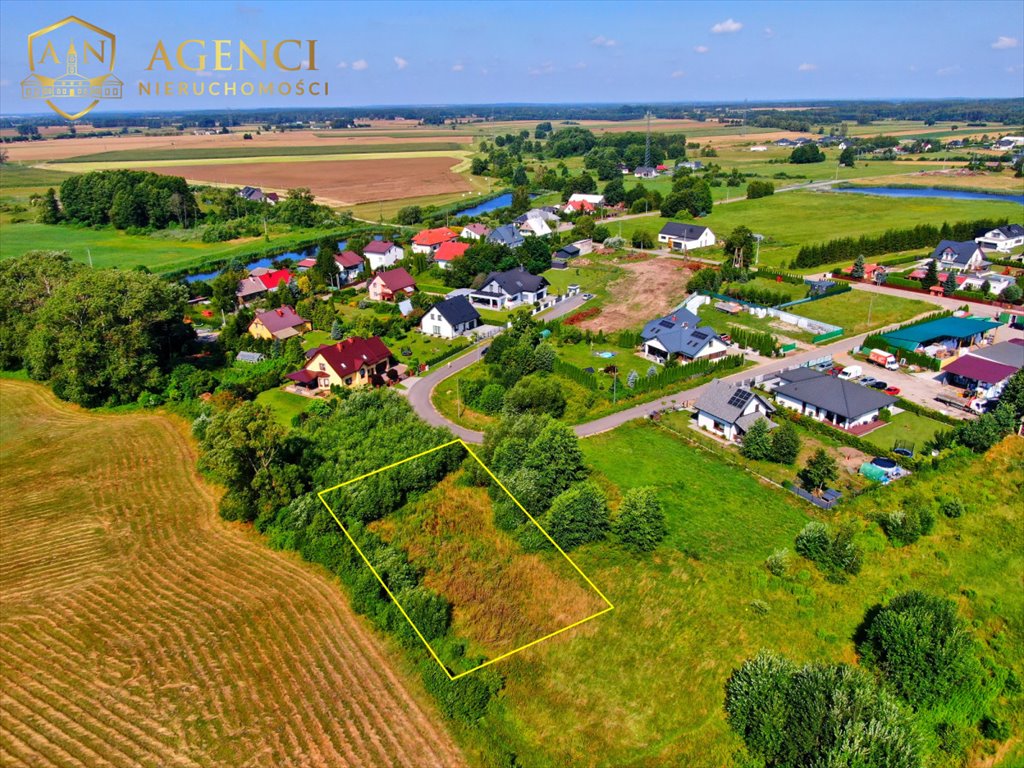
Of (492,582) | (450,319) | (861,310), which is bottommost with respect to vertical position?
(492,582)

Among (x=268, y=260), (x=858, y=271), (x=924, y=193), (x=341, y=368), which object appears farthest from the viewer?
(x=924, y=193)

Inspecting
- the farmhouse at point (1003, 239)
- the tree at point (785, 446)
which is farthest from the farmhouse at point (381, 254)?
the farmhouse at point (1003, 239)

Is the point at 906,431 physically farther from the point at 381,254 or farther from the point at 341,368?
the point at 381,254

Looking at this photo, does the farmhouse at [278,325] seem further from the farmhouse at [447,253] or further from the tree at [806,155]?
the tree at [806,155]

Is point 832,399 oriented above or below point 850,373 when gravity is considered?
above

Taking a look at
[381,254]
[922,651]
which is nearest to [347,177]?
[381,254]
